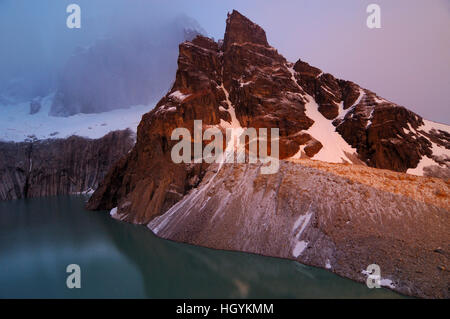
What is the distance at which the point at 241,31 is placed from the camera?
40.2 m

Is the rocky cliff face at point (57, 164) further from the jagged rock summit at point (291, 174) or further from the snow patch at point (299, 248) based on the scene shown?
the snow patch at point (299, 248)

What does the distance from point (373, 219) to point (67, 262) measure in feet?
66.7

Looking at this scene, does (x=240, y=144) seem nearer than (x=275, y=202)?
No

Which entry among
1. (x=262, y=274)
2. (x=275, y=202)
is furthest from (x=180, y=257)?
(x=275, y=202)

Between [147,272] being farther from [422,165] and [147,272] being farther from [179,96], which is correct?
[422,165]

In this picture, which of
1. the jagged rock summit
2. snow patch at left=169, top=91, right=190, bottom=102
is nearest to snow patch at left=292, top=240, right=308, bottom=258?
the jagged rock summit

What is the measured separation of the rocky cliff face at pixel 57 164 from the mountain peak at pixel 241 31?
4633cm

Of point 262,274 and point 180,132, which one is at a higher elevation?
point 180,132

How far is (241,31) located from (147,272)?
3652 cm

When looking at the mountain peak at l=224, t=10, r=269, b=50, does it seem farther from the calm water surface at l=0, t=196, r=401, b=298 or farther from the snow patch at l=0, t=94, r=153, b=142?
the snow patch at l=0, t=94, r=153, b=142

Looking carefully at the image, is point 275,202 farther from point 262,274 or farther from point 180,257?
point 180,257

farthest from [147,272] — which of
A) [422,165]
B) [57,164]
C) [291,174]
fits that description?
[57,164]

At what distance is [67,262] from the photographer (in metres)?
18.2

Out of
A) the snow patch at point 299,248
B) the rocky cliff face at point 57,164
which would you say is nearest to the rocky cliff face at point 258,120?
the snow patch at point 299,248
